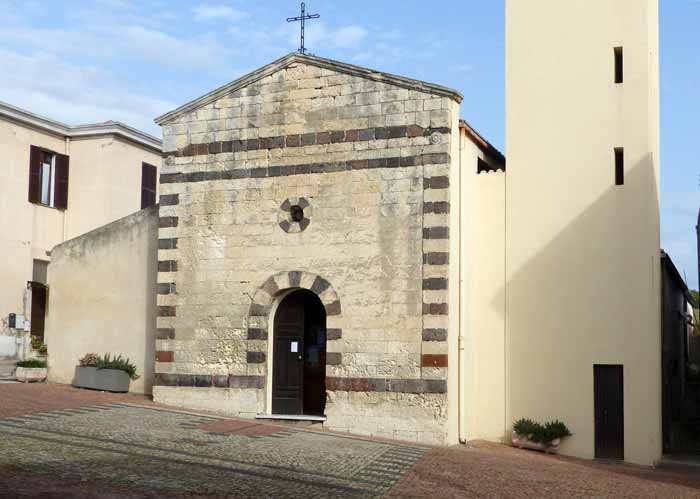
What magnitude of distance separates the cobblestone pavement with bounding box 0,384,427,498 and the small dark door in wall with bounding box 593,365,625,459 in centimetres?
364

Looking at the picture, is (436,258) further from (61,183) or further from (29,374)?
(61,183)

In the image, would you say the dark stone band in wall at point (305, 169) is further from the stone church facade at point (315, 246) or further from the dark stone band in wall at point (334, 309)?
the dark stone band in wall at point (334, 309)

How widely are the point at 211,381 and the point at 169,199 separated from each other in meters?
3.68

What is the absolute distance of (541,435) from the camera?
54.5 ft

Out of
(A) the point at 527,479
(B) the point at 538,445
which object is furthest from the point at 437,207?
(A) the point at 527,479

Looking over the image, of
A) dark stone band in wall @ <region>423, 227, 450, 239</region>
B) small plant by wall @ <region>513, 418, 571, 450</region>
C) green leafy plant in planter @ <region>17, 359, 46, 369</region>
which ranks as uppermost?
dark stone band in wall @ <region>423, 227, 450, 239</region>

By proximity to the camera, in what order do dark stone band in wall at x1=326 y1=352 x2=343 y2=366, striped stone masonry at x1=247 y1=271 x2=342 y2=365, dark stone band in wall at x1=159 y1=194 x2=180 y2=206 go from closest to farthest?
1. dark stone band in wall at x1=326 y1=352 x2=343 y2=366
2. striped stone masonry at x1=247 y1=271 x2=342 y2=365
3. dark stone band in wall at x1=159 y1=194 x2=180 y2=206

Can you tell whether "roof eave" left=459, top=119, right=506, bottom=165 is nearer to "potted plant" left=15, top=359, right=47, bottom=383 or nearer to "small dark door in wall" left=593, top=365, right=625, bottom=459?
"small dark door in wall" left=593, top=365, right=625, bottom=459

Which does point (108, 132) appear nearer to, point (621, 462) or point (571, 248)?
point (571, 248)

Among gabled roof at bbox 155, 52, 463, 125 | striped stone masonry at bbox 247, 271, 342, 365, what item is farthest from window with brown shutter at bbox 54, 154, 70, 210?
striped stone masonry at bbox 247, 271, 342, 365

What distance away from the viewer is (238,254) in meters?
17.5

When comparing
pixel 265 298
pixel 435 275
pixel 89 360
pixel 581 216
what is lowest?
pixel 89 360

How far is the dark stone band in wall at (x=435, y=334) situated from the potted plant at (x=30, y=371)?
875 centimetres

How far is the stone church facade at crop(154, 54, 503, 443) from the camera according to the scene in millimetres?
16141
